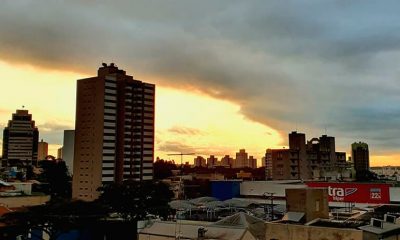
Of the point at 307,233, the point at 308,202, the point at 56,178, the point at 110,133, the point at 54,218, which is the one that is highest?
the point at 110,133

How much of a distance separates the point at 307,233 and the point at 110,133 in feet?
278

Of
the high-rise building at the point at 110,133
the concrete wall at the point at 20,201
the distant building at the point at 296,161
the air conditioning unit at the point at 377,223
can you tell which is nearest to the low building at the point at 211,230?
the air conditioning unit at the point at 377,223

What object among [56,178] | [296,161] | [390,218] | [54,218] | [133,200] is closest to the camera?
[390,218]

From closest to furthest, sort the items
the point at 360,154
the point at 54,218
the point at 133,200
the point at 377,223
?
the point at 377,223 < the point at 54,218 < the point at 133,200 < the point at 360,154

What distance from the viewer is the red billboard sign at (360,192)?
61156 mm

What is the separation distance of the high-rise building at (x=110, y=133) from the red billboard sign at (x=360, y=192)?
59.2 meters

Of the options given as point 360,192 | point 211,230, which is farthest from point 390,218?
point 360,192

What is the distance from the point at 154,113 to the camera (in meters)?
120

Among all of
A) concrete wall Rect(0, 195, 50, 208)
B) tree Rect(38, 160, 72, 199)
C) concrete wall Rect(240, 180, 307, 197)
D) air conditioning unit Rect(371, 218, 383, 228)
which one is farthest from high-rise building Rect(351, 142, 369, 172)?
air conditioning unit Rect(371, 218, 383, 228)

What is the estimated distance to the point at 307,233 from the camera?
1172 inches

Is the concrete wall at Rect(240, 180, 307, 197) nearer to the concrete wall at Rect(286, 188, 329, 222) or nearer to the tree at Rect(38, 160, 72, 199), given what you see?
the concrete wall at Rect(286, 188, 329, 222)

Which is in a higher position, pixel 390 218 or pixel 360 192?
pixel 360 192

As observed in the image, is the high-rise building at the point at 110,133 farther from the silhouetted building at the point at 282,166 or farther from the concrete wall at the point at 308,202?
→ the concrete wall at the point at 308,202

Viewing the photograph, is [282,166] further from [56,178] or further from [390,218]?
[390,218]
